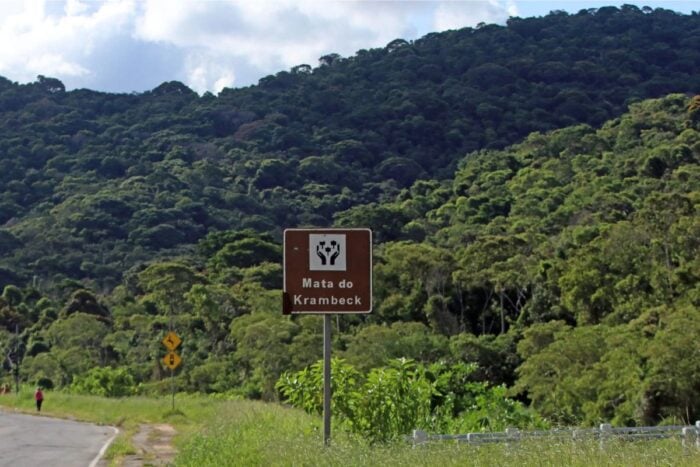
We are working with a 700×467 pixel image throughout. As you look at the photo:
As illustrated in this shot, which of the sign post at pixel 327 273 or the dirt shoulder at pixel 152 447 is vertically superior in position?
the sign post at pixel 327 273

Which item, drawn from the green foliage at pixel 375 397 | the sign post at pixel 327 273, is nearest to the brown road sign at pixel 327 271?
the sign post at pixel 327 273

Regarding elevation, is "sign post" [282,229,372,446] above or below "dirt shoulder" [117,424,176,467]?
above

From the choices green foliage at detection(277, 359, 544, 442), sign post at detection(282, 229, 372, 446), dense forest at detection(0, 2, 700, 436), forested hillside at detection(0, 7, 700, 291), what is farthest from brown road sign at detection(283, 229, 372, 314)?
forested hillside at detection(0, 7, 700, 291)

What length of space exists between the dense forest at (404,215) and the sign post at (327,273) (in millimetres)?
2668

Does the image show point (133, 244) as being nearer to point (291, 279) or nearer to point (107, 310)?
point (107, 310)

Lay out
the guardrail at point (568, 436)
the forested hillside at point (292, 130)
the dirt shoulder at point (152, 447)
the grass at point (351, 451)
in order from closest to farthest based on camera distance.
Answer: the grass at point (351, 451)
the guardrail at point (568, 436)
the dirt shoulder at point (152, 447)
the forested hillside at point (292, 130)

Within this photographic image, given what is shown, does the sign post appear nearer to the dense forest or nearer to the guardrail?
the guardrail

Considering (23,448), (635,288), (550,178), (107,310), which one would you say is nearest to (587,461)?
(23,448)

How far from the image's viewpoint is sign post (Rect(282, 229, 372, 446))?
9.34 meters

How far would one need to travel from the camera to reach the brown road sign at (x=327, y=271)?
9.34 m

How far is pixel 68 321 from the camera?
61.5 meters

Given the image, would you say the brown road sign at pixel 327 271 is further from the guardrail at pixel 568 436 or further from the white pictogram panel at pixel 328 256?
the guardrail at pixel 568 436

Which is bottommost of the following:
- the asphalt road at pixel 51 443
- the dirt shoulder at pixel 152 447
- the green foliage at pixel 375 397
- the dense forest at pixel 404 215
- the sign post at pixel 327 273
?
the asphalt road at pixel 51 443

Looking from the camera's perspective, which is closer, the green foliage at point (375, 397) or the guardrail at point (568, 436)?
the guardrail at point (568, 436)
